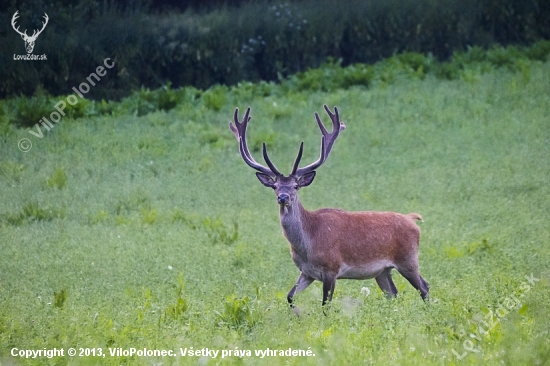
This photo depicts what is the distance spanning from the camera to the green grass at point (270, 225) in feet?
27.3

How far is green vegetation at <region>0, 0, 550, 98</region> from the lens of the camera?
19.0m

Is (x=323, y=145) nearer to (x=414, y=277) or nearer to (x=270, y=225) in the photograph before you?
(x=414, y=277)

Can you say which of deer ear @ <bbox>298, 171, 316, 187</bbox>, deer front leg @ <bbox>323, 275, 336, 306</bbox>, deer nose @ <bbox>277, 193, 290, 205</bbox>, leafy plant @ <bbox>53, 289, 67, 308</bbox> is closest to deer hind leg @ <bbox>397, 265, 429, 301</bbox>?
deer front leg @ <bbox>323, 275, 336, 306</bbox>

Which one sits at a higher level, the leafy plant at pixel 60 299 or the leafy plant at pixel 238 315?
the leafy plant at pixel 238 315

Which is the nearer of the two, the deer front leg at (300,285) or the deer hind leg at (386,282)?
the deer front leg at (300,285)

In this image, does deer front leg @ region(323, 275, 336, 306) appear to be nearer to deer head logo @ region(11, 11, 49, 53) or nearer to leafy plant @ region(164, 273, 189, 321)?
leafy plant @ region(164, 273, 189, 321)

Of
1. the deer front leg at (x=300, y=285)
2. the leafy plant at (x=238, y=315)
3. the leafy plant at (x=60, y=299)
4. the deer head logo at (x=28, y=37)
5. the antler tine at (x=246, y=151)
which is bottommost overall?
the leafy plant at (x=60, y=299)

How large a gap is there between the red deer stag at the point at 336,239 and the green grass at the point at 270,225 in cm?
27

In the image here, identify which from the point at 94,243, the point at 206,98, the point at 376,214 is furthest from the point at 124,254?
the point at 206,98

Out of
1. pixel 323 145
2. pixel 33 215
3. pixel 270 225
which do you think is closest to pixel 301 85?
pixel 270 225

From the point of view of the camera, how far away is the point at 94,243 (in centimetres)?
1292

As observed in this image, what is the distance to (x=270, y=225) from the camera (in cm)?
1400

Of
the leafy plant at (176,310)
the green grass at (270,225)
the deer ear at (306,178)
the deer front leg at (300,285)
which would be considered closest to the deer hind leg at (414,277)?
the green grass at (270,225)

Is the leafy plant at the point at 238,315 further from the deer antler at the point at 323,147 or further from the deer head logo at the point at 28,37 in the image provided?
the deer head logo at the point at 28,37
